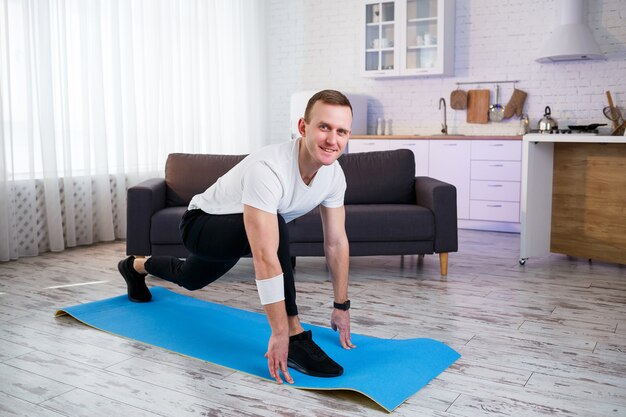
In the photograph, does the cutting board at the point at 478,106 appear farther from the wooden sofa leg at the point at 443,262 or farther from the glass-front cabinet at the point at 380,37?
the wooden sofa leg at the point at 443,262

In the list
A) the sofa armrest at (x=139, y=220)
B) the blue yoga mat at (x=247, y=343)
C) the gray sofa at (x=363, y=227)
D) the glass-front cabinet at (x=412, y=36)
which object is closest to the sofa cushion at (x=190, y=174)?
the gray sofa at (x=363, y=227)

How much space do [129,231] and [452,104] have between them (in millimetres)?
3869

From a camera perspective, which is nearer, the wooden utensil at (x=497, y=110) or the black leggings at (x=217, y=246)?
the black leggings at (x=217, y=246)

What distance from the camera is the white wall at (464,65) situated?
595 cm

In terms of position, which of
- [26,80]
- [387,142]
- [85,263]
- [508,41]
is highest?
[508,41]

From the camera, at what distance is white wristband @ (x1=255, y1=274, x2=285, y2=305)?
2150 mm

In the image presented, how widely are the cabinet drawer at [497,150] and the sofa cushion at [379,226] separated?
84.9 inches

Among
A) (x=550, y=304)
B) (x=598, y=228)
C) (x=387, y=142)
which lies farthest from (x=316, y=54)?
(x=550, y=304)

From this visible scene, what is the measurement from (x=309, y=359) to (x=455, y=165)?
13.6ft

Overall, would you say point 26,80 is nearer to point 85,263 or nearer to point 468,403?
point 85,263

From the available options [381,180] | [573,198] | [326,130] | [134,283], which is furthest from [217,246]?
[573,198]

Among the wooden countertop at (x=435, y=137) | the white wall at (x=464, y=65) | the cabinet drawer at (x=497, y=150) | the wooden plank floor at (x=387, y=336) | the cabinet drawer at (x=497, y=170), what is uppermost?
the white wall at (x=464, y=65)

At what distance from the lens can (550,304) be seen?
3426 millimetres

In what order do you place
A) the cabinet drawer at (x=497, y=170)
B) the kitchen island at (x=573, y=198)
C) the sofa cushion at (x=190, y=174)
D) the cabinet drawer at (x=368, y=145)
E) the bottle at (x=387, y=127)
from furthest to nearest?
the bottle at (x=387, y=127) < the cabinet drawer at (x=368, y=145) < the cabinet drawer at (x=497, y=170) < the sofa cushion at (x=190, y=174) < the kitchen island at (x=573, y=198)
